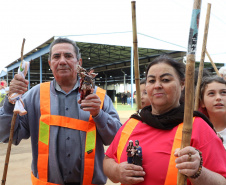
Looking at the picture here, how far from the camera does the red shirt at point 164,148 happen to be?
1175 millimetres

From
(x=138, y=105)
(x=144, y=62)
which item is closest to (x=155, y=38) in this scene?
(x=144, y=62)

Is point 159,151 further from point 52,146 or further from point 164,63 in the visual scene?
point 52,146

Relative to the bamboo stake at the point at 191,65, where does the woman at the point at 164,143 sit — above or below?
below

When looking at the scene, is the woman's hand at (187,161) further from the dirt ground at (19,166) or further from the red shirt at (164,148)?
the dirt ground at (19,166)

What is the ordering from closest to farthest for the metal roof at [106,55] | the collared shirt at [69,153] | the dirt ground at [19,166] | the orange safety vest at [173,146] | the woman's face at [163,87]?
the orange safety vest at [173,146] < the woman's face at [163,87] < the collared shirt at [69,153] < the dirt ground at [19,166] < the metal roof at [106,55]

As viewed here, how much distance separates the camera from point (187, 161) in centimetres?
95

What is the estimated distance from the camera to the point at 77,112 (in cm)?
191

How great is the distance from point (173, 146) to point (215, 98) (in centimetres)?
101

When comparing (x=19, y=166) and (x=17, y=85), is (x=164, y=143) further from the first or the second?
(x=19, y=166)

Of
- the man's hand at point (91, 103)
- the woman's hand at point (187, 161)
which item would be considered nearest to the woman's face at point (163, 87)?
the man's hand at point (91, 103)

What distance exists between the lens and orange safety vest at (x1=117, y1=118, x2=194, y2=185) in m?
1.24

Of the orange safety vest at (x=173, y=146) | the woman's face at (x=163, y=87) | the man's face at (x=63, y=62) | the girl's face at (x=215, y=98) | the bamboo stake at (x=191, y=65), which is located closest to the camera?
the bamboo stake at (x=191, y=65)

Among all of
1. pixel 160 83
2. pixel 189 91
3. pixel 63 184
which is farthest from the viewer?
pixel 63 184

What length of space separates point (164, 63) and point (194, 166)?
773mm
